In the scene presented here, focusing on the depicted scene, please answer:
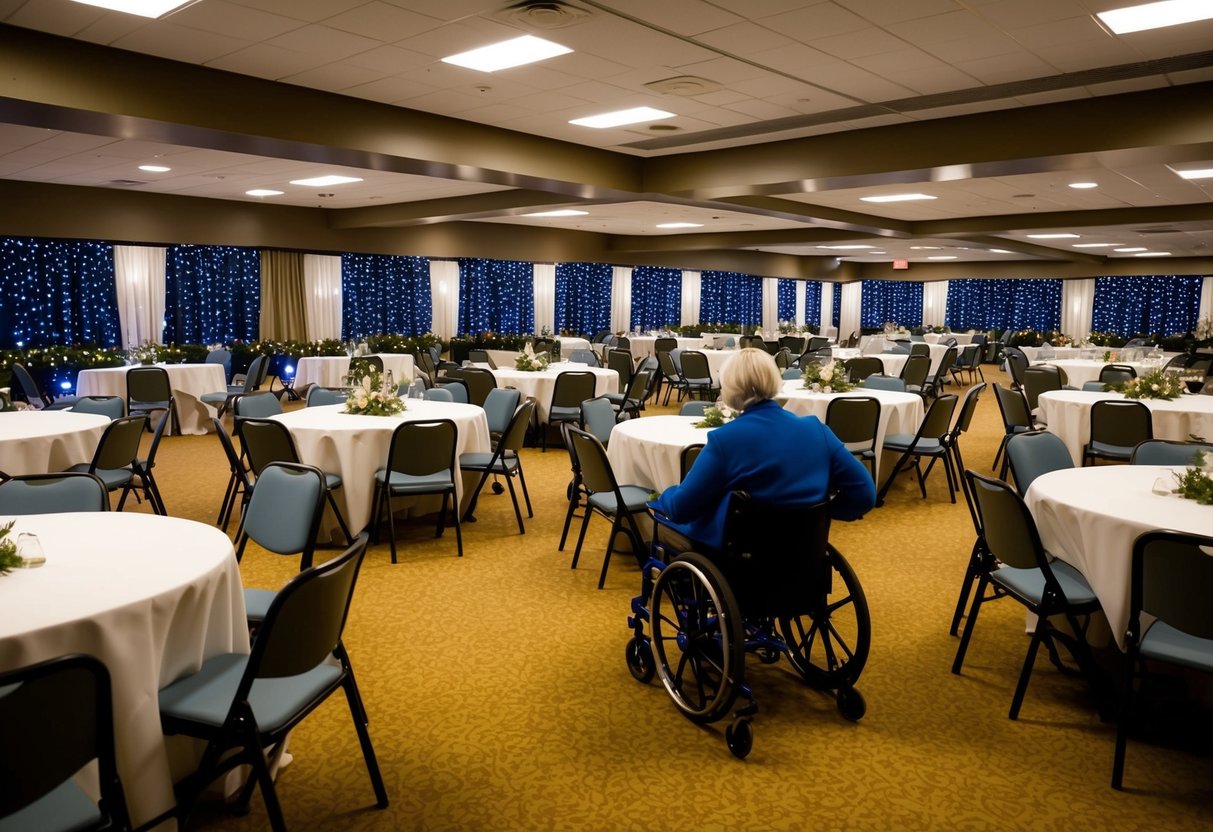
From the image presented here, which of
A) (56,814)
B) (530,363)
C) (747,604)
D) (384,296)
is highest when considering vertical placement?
(384,296)

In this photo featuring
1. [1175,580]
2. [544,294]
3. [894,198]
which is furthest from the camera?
[544,294]

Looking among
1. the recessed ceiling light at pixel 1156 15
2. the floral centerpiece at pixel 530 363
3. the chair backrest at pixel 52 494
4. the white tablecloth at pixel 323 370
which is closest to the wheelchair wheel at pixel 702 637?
the chair backrest at pixel 52 494

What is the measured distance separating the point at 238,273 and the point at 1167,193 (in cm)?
1382

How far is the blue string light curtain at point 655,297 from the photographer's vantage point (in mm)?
21734

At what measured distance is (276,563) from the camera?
5055 mm

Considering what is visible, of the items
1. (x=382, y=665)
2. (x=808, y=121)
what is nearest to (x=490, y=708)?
(x=382, y=665)

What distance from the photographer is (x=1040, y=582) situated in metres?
3.26

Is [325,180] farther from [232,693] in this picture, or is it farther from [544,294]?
[232,693]

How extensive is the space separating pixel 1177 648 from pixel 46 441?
221 inches

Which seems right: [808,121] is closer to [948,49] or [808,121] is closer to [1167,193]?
[948,49]

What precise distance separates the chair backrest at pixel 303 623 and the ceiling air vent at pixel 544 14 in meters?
3.01

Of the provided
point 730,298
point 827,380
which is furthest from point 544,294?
point 827,380

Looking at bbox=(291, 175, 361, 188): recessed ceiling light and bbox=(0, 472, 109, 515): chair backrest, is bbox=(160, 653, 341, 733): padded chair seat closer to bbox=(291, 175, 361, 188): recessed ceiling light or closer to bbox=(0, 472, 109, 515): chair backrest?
bbox=(0, 472, 109, 515): chair backrest

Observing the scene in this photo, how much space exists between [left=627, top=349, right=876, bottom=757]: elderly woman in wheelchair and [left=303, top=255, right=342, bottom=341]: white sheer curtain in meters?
13.5
